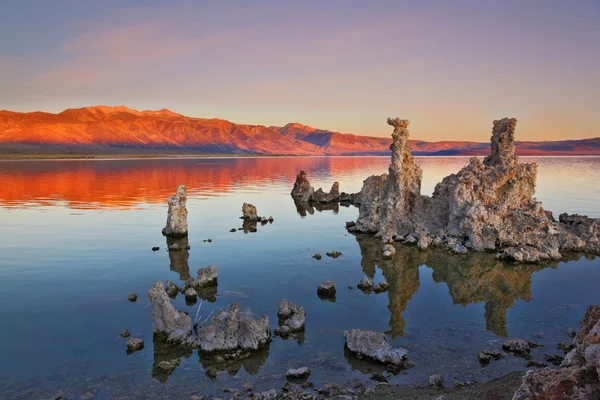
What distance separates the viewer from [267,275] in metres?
27.2

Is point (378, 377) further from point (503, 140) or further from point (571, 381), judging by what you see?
point (503, 140)

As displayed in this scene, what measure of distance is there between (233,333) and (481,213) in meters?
24.6

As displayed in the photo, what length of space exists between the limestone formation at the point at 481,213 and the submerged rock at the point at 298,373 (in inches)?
847

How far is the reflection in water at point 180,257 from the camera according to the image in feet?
91.6

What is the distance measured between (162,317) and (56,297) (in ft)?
28.2

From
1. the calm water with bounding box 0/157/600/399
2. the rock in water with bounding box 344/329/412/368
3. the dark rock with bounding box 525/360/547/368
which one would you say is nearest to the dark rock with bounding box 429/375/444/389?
the calm water with bounding box 0/157/600/399

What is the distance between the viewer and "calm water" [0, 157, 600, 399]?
15.4 meters

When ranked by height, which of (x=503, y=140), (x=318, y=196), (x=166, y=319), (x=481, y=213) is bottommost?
(x=166, y=319)

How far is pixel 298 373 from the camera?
1503 centimetres

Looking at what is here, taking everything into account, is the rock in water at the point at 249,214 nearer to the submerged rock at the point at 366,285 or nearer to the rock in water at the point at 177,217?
the rock in water at the point at 177,217

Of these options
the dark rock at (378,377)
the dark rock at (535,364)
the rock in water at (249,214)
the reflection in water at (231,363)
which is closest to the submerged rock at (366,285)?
the reflection in water at (231,363)

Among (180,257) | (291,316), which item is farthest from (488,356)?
(180,257)

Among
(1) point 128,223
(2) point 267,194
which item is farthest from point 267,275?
(2) point 267,194

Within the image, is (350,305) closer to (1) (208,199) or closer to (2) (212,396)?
(2) (212,396)
